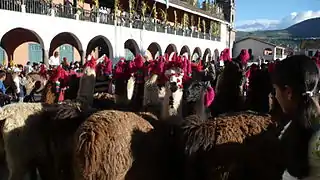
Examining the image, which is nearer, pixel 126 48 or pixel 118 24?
pixel 118 24

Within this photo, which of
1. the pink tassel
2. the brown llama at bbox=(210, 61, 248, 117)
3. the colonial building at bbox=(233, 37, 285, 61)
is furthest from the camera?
the colonial building at bbox=(233, 37, 285, 61)

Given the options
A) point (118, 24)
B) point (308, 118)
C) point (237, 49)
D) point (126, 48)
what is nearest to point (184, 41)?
point (126, 48)

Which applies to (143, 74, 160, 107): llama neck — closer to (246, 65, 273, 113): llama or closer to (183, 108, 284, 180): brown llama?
(246, 65, 273, 113): llama

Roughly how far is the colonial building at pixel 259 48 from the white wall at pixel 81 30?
3615 cm

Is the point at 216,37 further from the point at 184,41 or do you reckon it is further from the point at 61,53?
the point at 61,53

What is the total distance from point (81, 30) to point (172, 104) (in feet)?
68.3

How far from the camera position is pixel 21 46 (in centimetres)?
2786

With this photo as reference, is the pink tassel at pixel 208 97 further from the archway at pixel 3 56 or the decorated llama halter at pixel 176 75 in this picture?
the archway at pixel 3 56

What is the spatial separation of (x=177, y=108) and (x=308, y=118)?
3.59 m

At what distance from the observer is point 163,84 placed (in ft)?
21.9

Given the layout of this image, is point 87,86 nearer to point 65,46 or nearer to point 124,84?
point 124,84

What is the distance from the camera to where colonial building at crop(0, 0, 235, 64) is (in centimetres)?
2148

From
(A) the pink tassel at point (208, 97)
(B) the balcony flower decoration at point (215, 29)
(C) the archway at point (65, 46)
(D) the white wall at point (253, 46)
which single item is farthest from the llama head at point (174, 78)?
(D) the white wall at point (253, 46)

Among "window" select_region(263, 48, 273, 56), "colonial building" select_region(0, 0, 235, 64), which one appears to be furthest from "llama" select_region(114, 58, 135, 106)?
"window" select_region(263, 48, 273, 56)
